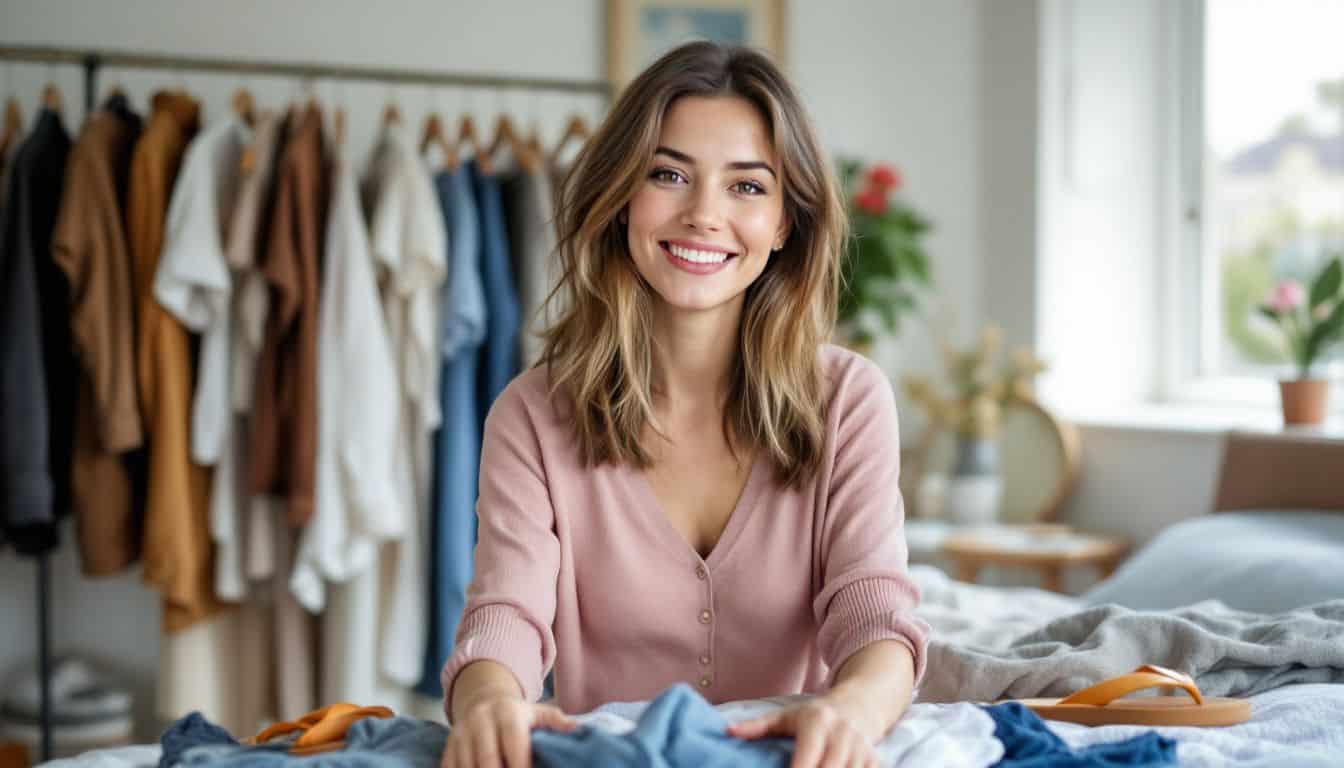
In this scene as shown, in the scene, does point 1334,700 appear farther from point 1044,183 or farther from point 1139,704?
point 1044,183

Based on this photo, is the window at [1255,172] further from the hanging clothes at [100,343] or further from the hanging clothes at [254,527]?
the hanging clothes at [100,343]

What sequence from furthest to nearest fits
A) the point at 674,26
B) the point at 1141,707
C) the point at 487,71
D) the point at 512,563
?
1. the point at 674,26
2. the point at 487,71
3. the point at 512,563
4. the point at 1141,707

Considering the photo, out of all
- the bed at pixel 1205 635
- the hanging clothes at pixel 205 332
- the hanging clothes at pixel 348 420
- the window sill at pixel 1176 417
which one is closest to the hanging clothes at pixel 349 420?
the hanging clothes at pixel 348 420

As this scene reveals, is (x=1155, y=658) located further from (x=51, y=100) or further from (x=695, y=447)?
(x=51, y=100)

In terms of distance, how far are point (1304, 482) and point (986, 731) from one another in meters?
1.50

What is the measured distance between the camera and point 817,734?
1021mm

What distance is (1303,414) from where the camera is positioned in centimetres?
271

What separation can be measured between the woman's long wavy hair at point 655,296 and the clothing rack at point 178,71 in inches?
70.8

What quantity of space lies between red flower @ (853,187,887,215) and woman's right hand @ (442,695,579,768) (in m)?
2.80

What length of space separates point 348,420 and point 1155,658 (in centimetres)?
191

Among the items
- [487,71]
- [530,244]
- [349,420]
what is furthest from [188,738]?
[487,71]

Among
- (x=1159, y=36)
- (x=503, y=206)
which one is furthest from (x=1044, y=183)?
(x=503, y=206)

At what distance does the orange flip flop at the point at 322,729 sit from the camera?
1136 mm

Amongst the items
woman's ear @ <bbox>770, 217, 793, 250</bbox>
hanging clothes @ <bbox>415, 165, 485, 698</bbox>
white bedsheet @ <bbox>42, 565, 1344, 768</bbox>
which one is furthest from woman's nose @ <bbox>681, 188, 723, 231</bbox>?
hanging clothes @ <bbox>415, 165, 485, 698</bbox>
